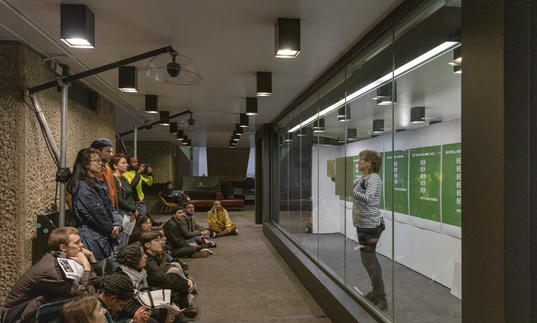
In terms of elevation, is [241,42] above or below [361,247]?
above

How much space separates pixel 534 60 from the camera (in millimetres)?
1507

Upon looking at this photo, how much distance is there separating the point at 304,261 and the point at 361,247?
5.07 feet

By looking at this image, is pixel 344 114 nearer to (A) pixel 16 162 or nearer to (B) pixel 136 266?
(B) pixel 136 266

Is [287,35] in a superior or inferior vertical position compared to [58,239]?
superior

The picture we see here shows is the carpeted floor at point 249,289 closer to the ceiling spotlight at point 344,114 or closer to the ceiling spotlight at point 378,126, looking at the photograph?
the ceiling spotlight at point 378,126

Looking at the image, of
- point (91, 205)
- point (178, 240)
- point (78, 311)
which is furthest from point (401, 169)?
→ point (178, 240)

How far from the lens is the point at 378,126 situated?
315 centimetres

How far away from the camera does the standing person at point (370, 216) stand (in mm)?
3160

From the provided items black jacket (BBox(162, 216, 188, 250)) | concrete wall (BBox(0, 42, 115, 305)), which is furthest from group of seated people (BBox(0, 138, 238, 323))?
black jacket (BBox(162, 216, 188, 250))

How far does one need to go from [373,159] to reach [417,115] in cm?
72

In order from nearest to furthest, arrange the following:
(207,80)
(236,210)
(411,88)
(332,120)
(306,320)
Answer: (411,88), (306,320), (332,120), (207,80), (236,210)

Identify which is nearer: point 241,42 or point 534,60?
point 534,60

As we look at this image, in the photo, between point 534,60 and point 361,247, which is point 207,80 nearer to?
point 361,247

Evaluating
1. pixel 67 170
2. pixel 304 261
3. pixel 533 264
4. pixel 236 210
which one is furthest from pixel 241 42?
pixel 236 210
